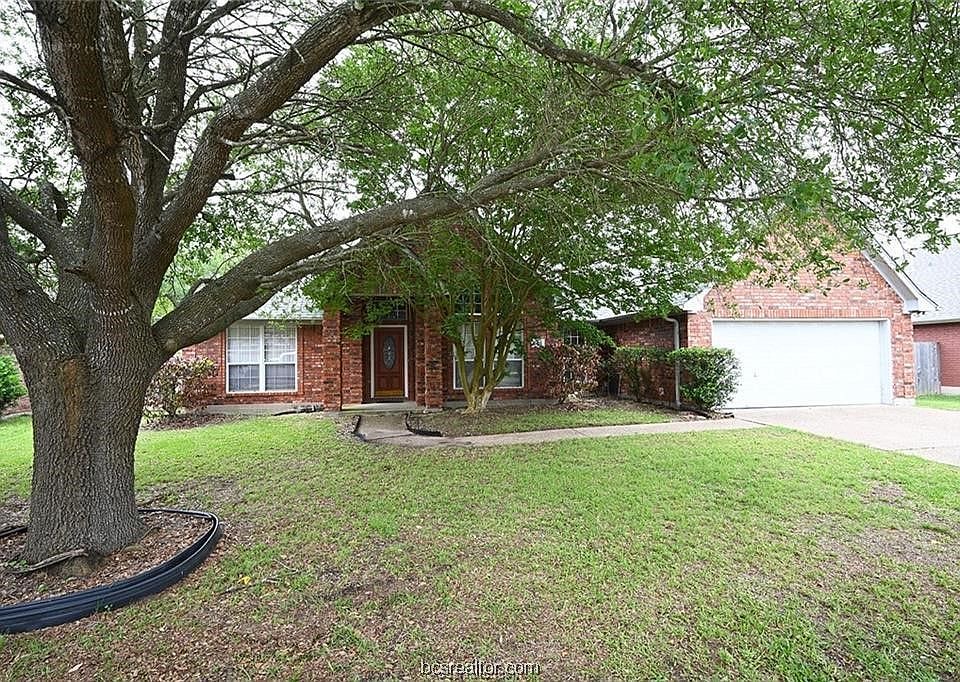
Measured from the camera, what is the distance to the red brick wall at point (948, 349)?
54.3 ft

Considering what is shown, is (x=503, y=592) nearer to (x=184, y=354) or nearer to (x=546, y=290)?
(x=546, y=290)

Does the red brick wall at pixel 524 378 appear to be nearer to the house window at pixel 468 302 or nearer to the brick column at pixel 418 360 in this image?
the brick column at pixel 418 360

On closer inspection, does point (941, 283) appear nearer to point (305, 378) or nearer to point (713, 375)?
point (713, 375)

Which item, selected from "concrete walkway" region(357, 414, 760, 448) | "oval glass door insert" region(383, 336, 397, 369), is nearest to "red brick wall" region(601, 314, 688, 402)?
"concrete walkway" region(357, 414, 760, 448)

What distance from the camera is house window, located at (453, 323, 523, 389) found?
1275 cm

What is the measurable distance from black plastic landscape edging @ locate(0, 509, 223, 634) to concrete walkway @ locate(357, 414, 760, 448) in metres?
4.69

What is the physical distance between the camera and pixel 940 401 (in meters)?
→ 14.1

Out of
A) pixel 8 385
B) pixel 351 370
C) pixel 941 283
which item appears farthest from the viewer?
pixel 941 283

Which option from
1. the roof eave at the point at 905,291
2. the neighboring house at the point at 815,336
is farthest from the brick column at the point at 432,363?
the roof eave at the point at 905,291

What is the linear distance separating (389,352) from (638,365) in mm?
6908

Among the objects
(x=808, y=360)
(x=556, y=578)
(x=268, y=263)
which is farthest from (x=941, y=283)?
(x=268, y=263)

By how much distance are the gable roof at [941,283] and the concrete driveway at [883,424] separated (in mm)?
7053

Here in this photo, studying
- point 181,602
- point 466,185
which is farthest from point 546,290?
point 181,602

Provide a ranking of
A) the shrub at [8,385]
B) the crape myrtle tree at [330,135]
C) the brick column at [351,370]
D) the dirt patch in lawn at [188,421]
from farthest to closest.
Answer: the brick column at [351,370] → the shrub at [8,385] → the dirt patch in lawn at [188,421] → the crape myrtle tree at [330,135]
